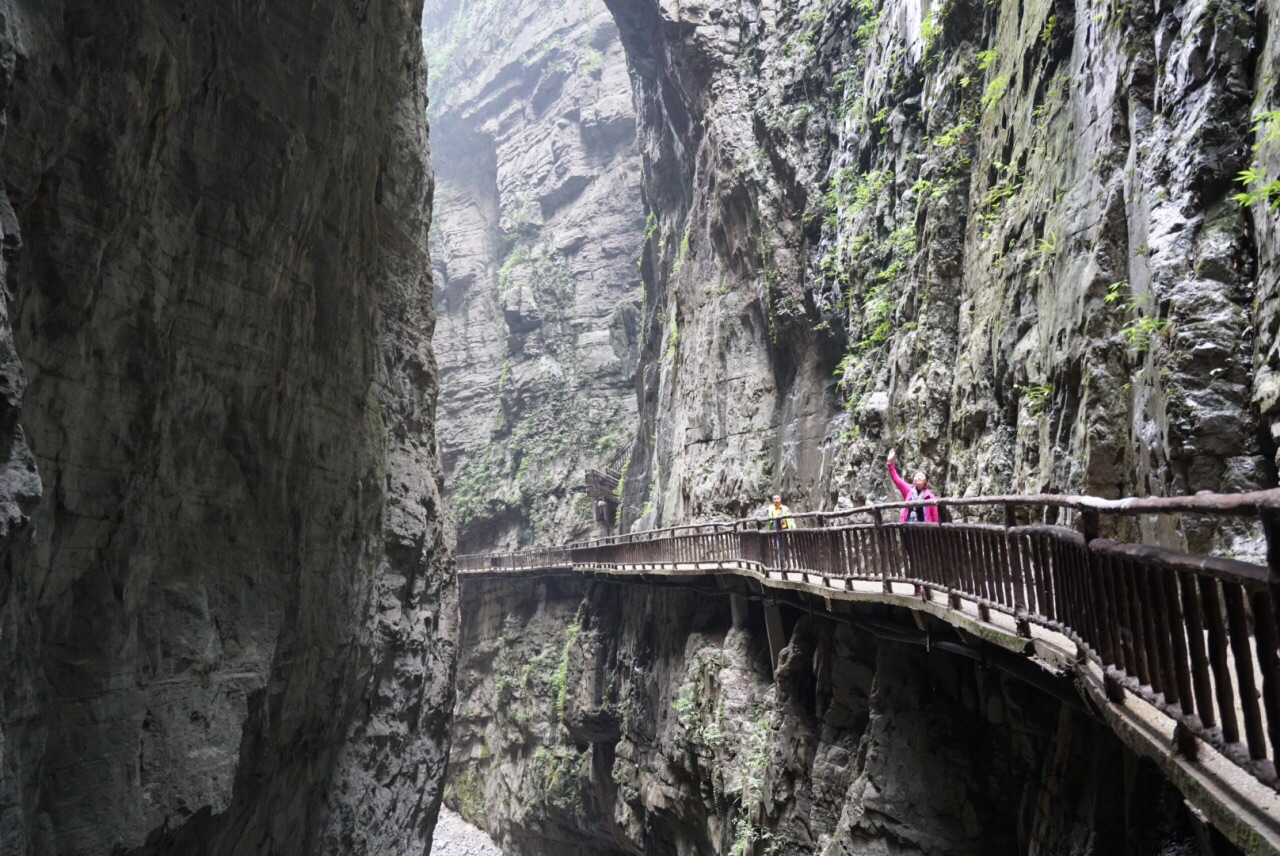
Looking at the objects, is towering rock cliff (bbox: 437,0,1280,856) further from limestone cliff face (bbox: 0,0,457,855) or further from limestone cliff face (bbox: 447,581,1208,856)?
limestone cliff face (bbox: 0,0,457,855)

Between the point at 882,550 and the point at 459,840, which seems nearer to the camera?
the point at 882,550

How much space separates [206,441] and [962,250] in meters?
10.6

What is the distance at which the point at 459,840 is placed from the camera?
3034 cm

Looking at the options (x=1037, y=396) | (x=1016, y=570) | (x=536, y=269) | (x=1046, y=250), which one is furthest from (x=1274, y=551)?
(x=536, y=269)

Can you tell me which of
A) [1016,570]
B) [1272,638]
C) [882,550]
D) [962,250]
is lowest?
[1272,638]

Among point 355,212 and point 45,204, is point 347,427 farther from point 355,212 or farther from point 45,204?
point 45,204

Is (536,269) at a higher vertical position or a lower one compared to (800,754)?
higher

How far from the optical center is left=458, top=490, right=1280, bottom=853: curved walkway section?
2.53m

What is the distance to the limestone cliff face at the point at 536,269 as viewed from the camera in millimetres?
39688

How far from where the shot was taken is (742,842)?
36.4 feet

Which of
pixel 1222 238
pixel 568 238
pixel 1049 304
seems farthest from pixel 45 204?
pixel 568 238

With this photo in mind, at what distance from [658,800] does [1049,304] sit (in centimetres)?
1196

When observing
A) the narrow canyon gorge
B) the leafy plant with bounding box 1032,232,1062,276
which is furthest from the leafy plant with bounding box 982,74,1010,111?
the leafy plant with bounding box 1032,232,1062,276

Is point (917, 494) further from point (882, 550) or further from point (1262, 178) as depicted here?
point (1262, 178)
